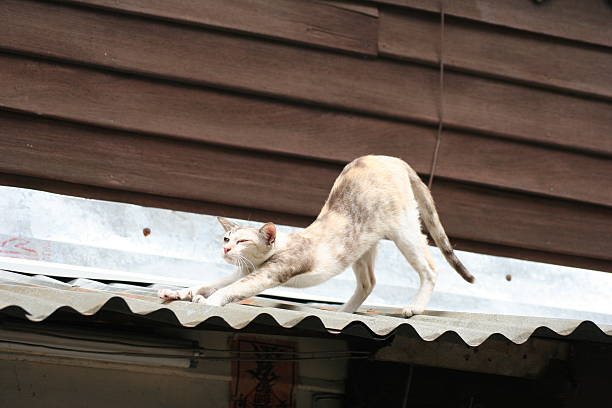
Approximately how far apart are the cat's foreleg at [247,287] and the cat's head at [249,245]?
7cm

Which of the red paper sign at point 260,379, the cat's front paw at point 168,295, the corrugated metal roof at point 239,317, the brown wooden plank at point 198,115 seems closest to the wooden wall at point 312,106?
the brown wooden plank at point 198,115

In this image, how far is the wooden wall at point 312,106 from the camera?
4.58m

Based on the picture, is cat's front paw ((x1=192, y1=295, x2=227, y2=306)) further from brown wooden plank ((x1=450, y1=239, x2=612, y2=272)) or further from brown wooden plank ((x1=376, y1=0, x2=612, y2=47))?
brown wooden plank ((x1=376, y1=0, x2=612, y2=47))

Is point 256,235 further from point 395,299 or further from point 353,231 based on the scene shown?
point 395,299

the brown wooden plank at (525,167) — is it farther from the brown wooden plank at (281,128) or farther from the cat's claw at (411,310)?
the cat's claw at (411,310)

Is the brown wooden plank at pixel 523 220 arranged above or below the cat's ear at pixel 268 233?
above

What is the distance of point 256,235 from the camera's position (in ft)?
11.7

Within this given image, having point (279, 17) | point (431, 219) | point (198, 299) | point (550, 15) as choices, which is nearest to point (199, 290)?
point (198, 299)

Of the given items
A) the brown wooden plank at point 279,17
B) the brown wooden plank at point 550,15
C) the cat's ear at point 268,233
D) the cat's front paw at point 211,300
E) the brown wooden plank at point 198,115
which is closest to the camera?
the cat's front paw at point 211,300

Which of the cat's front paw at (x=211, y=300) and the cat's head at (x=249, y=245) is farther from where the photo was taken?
the cat's head at (x=249, y=245)

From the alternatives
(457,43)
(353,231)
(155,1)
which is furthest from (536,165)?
(155,1)

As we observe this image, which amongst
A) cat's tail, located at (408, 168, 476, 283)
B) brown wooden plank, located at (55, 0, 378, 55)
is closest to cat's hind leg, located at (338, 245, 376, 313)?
cat's tail, located at (408, 168, 476, 283)

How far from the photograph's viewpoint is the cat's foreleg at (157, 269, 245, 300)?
10.8 feet

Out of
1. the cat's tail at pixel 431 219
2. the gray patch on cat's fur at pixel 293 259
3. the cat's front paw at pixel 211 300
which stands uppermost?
the cat's tail at pixel 431 219
